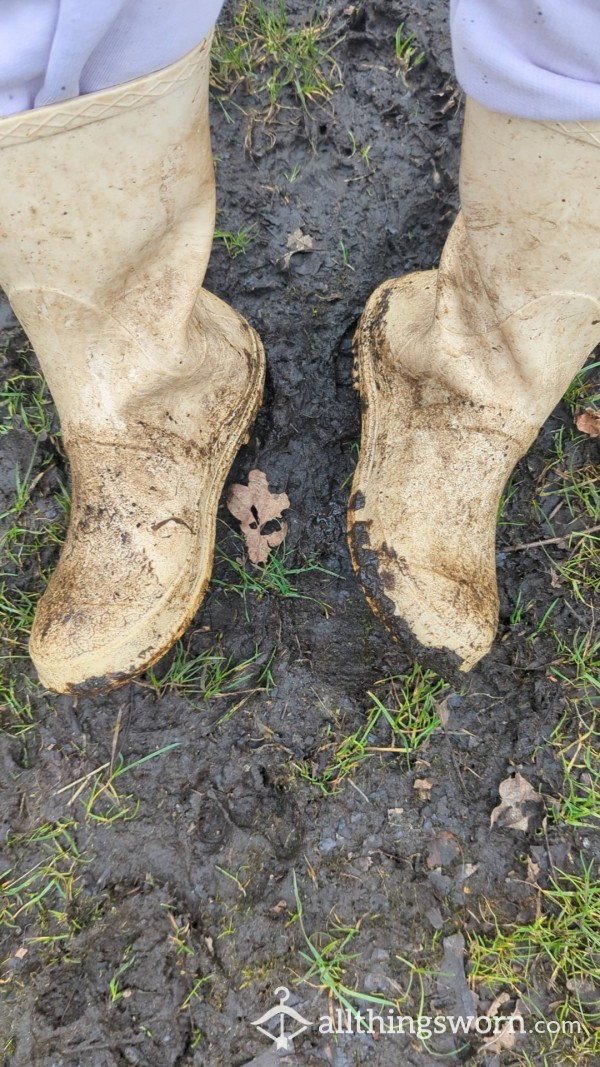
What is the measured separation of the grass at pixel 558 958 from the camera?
166 cm

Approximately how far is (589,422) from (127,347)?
1.36 metres

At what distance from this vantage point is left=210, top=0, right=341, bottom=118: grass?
1.94m

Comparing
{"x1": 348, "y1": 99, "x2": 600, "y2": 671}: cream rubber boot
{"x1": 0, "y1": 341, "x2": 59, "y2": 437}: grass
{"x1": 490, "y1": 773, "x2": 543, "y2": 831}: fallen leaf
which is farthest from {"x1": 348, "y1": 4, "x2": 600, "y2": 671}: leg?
{"x1": 0, "y1": 341, "x2": 59, "y2": 437}: grass

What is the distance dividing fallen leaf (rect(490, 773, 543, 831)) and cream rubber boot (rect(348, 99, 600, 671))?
1.69 ft

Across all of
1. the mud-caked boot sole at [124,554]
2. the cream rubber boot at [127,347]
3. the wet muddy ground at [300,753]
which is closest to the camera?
the cream rubber boot at [127,347]

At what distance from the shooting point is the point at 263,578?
1851 mm

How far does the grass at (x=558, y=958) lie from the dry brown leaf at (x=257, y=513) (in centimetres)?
112

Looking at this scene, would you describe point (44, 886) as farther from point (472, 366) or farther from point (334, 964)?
point (472, 366)

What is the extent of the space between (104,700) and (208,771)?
341 mm

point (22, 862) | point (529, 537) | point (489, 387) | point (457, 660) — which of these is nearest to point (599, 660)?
point (529, 537)

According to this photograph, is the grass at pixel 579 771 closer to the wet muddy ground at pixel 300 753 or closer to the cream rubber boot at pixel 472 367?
the wet muddy ground at pixel 300 753

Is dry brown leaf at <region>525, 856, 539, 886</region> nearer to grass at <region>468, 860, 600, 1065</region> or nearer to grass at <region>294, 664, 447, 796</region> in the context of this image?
grass at <region>468, 860, 600, 1065</region>

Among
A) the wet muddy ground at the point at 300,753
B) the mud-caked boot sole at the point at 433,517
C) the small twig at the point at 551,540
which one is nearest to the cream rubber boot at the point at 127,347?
the wet muddy ground at the point at 300,753

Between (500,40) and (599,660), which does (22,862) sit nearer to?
(599,660)
